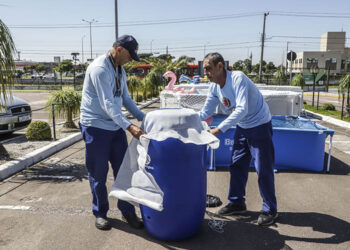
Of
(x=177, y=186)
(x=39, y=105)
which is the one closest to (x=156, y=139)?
(x=177, y=186)

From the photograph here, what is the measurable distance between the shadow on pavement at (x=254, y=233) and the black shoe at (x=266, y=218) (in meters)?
0.05

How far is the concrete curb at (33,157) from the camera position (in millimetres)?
5043

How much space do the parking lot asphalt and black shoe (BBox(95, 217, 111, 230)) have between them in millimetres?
56

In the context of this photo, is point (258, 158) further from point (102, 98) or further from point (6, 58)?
point (6, 58)

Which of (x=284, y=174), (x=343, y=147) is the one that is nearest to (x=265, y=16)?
(x=343, y=147)

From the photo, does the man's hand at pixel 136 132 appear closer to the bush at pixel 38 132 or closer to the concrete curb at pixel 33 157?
the concrete curb at pixel 33 157

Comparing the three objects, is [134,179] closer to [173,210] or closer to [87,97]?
[173,210]

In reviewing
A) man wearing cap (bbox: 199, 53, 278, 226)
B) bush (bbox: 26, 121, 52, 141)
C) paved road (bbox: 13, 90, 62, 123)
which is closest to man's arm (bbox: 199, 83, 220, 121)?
man wearing cap (bbox: 199, 53, 278, 226)

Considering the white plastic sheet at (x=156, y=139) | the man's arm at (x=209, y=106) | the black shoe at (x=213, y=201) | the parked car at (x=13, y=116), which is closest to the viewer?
the white plastic sheet at (x=156, y=139)

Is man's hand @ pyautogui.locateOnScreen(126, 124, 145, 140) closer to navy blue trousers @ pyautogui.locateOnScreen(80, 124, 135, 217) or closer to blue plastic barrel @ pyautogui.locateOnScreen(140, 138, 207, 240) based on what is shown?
blue plastic barrel @ pyautogui.locateOnScreen(140, 138, 207, 240)

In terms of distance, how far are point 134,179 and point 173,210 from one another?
1.52ft

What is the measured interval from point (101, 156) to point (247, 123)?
1.58 m

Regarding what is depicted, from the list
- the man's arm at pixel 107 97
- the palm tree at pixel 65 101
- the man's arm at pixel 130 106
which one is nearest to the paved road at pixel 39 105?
the palm tree at pixel 65 101

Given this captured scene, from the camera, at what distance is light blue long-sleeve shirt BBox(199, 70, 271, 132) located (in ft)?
10.6
